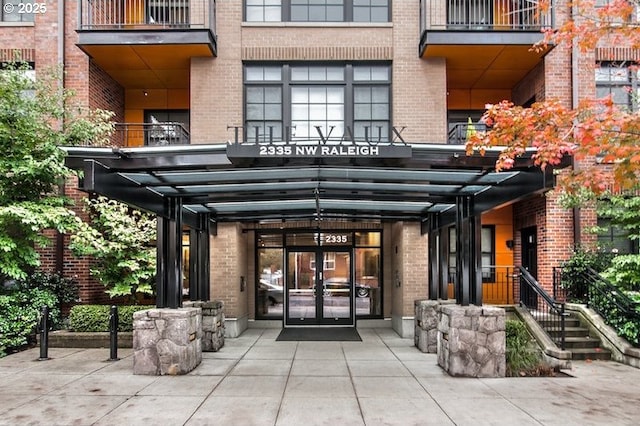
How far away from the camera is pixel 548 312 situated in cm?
1277

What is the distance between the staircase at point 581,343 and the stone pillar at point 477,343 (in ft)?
8.99

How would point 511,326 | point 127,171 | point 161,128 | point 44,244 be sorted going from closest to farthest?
point 127,171, point 511,326, point 44,244, point 161,128

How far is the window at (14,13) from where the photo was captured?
14523mm

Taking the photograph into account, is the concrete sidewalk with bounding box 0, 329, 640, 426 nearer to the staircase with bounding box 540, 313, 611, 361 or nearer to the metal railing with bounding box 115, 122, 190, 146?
the staircase with bounding box 540, 313, 611, 361

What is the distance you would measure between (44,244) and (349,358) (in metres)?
7.11

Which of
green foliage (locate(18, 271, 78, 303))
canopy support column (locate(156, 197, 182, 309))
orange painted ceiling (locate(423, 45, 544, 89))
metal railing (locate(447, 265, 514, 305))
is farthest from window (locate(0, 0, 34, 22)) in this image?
metal railing (locate(447, 265, 514, 305))

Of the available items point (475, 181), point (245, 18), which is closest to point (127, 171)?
point (475, 181)

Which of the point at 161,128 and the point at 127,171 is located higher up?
the point at 161,128

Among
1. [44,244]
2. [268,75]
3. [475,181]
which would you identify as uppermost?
[268,75]

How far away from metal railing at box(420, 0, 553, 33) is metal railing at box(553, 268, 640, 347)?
21.0ft

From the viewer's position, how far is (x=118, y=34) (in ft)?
43.9

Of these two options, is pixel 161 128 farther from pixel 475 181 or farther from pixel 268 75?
pixel 475 181

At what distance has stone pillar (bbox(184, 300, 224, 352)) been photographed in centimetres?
1188

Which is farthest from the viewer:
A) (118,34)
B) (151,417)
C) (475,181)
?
(118,34)
